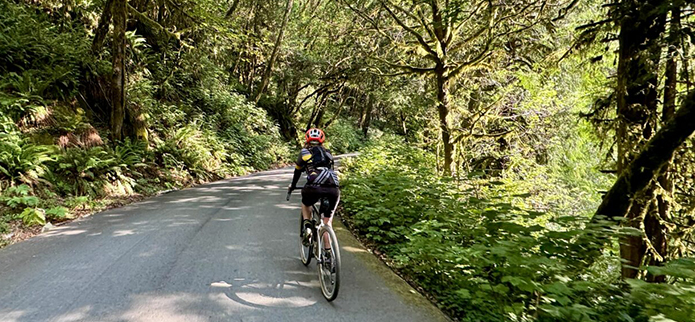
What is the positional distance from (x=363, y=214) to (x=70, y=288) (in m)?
4.64

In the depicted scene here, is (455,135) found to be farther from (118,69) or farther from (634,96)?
(118,69)

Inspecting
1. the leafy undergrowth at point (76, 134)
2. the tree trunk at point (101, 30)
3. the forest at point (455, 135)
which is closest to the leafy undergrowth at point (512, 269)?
the forest at point (455, 135)

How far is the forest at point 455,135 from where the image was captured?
3.75 metres

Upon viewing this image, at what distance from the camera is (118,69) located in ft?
36.1

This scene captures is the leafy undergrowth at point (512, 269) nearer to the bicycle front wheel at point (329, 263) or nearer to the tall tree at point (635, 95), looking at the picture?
the tall tree at point (635, 95)

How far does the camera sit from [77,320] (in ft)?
11.6

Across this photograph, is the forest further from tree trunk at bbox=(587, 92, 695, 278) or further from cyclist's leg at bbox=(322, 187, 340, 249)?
cyclist's leg at bbox=(322, 187, 340, 249)

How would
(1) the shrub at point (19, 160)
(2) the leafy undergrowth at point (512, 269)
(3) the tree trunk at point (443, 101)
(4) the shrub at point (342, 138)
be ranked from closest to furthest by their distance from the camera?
(2) the leafy undergrowth at point (512, 269) → (1) the shrub at point (19, 160) → (3) the tree trunk at point (443, 101) → (4) the shrub at point (342, 138)

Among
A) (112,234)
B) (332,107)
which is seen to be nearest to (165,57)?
(112,234)

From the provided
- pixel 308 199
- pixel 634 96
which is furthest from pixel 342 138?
pixel 634 96

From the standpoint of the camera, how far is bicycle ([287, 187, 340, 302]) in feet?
13.4

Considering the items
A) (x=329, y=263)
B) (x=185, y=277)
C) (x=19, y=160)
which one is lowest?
(x=185, y=277)

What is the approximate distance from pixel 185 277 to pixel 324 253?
1.83 m

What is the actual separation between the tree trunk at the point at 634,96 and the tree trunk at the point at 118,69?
12158 mm
